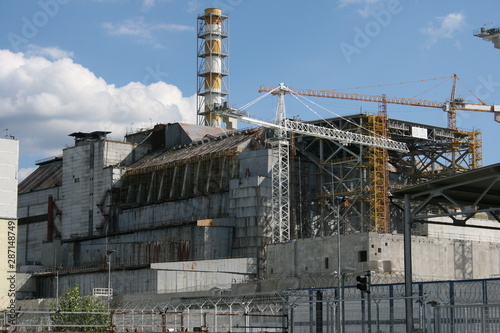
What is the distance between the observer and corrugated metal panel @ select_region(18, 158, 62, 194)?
153062 mm

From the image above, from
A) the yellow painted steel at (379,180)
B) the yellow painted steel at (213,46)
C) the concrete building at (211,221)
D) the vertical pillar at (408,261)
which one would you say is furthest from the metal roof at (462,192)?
the yellow painted steel at (213,46)

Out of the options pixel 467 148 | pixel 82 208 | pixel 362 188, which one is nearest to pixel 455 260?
pixel 362 188

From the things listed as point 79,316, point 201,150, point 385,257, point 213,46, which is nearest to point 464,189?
point 79,316

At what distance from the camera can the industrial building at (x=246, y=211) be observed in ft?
332

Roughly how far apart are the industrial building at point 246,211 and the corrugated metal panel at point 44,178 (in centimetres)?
1005

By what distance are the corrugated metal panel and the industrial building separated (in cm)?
1005

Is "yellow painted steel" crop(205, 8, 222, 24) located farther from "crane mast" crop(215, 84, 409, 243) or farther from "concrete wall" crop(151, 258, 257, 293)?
"concrete wall" crop(151, 258, 257, 293)

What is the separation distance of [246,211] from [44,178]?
55.1 metres

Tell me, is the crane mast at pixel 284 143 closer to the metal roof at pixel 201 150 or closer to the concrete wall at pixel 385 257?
the metal roof at pixel 201 150

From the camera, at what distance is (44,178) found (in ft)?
517

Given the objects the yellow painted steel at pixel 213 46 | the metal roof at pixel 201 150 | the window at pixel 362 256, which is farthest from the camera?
the yellow painted steel at pixel 213 46

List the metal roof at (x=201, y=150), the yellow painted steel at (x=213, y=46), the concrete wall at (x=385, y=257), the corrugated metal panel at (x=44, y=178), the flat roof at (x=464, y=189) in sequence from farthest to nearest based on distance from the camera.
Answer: the yellow painted steel at (x=213, y=46) → the corrugated metal panel at (x=44, y=178) → the metal roof at (x=201, y=150) → the concrete wall at (x=385, y=257) → the flat roof at (x=464, y=189)

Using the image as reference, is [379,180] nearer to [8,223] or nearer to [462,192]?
[8,223]

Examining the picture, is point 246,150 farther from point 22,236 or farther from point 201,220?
point 22,236
